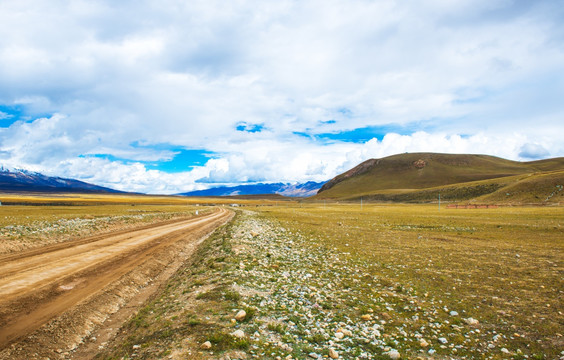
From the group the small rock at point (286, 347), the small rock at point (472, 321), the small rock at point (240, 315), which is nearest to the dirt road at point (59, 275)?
the small rock at point (240, 315)

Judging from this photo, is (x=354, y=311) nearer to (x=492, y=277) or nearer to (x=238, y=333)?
(x=238, y=333)

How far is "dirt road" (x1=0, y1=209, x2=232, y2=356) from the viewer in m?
9.97

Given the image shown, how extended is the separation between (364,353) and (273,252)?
13262 mm

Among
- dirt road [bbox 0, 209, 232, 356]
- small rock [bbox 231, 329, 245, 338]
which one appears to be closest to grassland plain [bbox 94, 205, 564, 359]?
small rock [bbox 231, 329, 245, 338]

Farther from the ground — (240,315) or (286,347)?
(240,315)

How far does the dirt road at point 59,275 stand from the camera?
392 inches

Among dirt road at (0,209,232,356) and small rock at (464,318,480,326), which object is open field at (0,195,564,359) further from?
dirt road at (0,209,232,356)

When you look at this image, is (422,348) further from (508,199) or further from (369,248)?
(508,199)

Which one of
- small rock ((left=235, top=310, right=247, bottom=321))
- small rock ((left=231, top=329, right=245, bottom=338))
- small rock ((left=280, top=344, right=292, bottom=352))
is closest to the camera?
small rock ((left=280, top=344, right=292, bottom=352))

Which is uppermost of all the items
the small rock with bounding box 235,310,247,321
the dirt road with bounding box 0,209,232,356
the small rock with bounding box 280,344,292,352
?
the small rock with bounding box 235,310,247,321

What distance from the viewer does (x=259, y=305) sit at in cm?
→ 998

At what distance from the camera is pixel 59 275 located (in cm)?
1495

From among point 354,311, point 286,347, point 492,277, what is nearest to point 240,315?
point 286,347

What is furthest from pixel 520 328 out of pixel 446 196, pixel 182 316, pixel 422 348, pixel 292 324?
pixel 446 196
